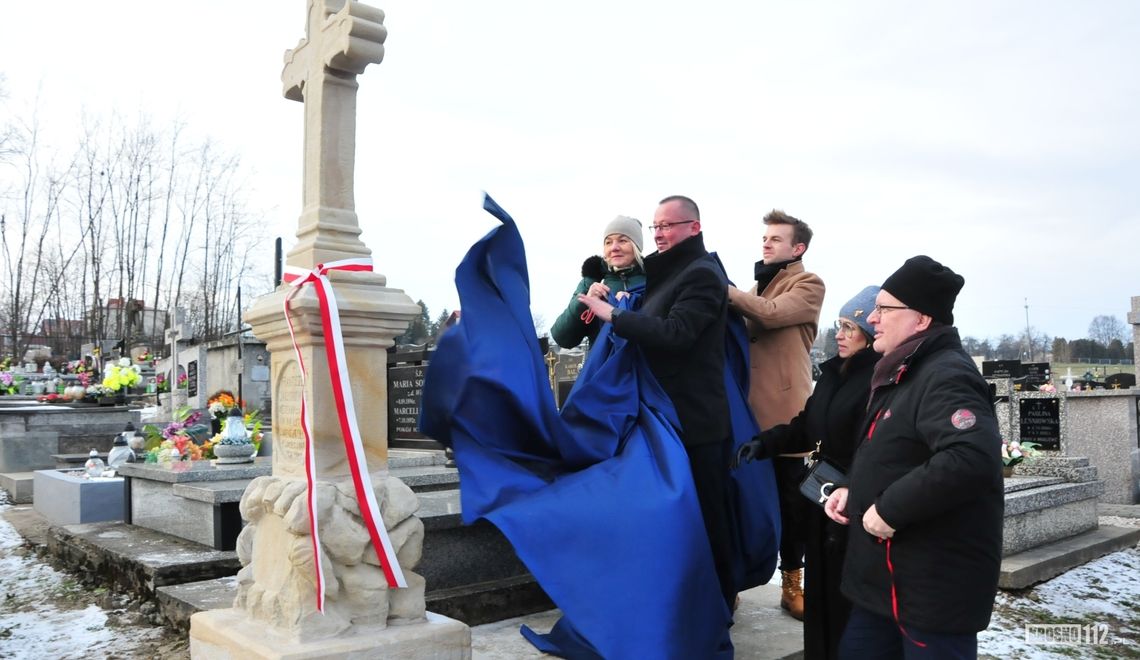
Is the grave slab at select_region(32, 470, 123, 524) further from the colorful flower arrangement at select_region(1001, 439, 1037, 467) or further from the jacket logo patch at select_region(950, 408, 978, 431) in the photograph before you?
the colorful flower arrangement at select_region(1001, 439, 1037, 467)

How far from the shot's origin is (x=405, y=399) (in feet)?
26.6

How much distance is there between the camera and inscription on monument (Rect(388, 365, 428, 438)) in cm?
797

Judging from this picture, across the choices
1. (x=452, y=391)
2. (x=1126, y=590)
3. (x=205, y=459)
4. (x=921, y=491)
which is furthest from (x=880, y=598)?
(x=205, y=459)

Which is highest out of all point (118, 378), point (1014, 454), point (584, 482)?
point (118, 378)

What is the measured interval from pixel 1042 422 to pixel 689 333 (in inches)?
319

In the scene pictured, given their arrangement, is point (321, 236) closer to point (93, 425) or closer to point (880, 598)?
point (880, 598)

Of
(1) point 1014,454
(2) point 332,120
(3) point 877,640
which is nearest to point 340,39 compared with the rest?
(2) point 332,120

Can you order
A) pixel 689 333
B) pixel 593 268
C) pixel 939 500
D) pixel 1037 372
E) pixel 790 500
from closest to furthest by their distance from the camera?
pixel 939 500
pixel 689 333
pixel 790 500
pixel 593 268
pixel 1037 372

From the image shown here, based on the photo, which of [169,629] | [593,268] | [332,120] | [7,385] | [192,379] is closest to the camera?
[332,120]

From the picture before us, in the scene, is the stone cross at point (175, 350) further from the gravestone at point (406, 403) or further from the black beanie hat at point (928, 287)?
the black beanie hat at point (928, 287)

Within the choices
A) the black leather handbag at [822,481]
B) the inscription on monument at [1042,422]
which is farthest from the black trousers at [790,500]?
the inscription on monument at [1042,422]

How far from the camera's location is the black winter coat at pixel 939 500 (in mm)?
2234

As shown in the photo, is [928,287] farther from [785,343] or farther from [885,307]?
[785,343]

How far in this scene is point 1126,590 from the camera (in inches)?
230
